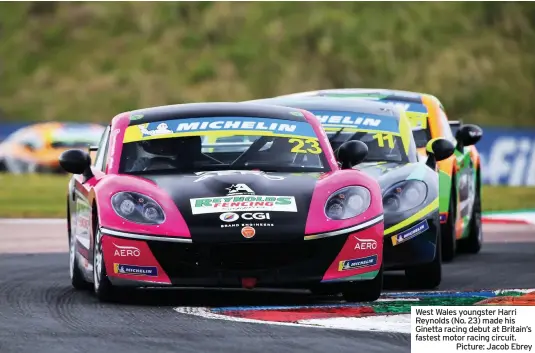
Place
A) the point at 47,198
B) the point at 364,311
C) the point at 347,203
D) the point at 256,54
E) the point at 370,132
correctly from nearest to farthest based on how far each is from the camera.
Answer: the point at 364,311, the point at 347,203, the point at 370,132, the point at 47,198, the point at 256,54

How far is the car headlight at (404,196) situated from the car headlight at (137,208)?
2093 mm

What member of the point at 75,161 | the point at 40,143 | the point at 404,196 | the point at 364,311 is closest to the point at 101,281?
the point at 75,161

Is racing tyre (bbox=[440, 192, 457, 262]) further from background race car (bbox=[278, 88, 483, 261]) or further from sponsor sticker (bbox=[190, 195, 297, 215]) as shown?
sponsor sticker (bbox=[190, 195, 297, 215])

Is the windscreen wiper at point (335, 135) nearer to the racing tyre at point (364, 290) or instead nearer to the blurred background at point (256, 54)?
the racing tyre at point (364, 290)

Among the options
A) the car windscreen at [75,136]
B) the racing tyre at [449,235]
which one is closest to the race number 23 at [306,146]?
the racing tyre at [449,235]

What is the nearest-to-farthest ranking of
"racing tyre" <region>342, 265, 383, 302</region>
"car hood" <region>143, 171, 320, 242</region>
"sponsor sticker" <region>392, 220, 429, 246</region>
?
"car hood" <region>143, 171, 320, 242</region>, "racing tyre" <region>342, 265, 383, 302</region>, "sponsor sticker" <region>392, 220, 429, 246</region>

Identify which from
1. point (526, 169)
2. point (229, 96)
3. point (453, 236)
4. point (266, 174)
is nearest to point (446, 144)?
point (453, 236)

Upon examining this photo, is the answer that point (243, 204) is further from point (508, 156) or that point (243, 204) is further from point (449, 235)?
point (508, 156)

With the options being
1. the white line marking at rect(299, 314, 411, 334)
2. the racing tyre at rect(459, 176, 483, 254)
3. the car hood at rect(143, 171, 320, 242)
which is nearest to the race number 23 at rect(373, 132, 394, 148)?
the car hood at rect(143, 171, 320, 242)

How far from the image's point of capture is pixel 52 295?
10.7 metres

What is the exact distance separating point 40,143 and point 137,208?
30223 millimetres

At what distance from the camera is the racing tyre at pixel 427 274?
11.1m

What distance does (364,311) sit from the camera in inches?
362

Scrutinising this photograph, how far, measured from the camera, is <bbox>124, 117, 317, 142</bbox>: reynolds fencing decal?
35.5ft
